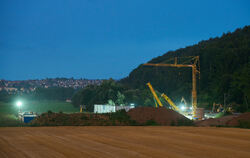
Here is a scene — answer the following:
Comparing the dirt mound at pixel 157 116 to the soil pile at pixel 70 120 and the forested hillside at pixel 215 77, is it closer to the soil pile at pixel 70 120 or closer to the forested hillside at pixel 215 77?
the soil pile at pixel 70 120

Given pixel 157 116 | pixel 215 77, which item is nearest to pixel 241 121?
pixel 157 116

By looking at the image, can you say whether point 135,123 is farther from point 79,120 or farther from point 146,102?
point 146,102

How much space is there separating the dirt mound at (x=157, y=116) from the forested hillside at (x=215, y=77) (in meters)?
40.5

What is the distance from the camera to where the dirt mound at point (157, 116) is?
31.5 meters

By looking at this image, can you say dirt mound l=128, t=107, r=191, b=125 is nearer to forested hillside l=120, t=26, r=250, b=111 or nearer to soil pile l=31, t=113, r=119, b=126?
soil pile l=31, t=113, r=119, b=126

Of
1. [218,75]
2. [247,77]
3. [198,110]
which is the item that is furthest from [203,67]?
[198,110]

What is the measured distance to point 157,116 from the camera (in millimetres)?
32656

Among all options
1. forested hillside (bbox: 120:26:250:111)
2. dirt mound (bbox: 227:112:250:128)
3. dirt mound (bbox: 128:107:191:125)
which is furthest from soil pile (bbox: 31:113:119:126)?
forested hillside (bbox: 120:26:250:111)

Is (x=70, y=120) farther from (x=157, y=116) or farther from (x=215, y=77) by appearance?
(x=215, y=77)

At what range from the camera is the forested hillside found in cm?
8244

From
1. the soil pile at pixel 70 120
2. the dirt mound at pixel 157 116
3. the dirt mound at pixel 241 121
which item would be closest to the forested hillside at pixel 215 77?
the dirt mound at pixel 241 121

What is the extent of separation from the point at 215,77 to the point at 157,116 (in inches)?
3108

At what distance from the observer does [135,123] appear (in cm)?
3064

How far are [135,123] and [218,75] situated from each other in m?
78.6
